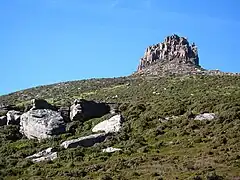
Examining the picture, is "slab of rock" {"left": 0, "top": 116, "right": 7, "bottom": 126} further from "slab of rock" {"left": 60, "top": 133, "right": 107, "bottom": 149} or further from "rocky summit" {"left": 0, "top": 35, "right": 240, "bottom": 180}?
"slab of rock" {"left": 60, "top": 133, "right": 107, "bottom": 149}

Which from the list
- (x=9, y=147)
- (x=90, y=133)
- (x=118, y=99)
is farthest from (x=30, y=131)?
(x=118, y=99)

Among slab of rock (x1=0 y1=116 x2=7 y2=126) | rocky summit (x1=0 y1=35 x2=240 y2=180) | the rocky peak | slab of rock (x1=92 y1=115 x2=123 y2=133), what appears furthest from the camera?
the rocky peak

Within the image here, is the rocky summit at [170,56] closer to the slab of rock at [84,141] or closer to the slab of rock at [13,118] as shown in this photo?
the slab of rock at [13,118]

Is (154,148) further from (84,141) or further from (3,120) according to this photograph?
(3,120)

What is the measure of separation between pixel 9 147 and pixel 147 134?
12.7m

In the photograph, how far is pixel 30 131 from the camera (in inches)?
1879

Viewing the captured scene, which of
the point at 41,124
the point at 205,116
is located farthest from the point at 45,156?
the point at 205,116

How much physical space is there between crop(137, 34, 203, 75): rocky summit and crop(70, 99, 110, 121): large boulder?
63510mm

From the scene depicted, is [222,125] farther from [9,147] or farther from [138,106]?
[9,147]

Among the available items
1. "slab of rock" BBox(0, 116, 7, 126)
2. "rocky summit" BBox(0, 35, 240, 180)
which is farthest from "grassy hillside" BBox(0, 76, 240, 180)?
"slab of rock" BBox(0, 116, 7, 126)

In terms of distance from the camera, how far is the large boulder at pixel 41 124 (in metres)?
46.1

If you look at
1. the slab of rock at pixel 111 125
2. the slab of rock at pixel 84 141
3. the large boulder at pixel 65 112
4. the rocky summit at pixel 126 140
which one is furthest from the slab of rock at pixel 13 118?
the slab of rock at pixel 84 141

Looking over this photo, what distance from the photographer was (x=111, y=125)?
1793 inches

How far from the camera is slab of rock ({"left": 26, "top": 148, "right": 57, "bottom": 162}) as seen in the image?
3778 centimetres
